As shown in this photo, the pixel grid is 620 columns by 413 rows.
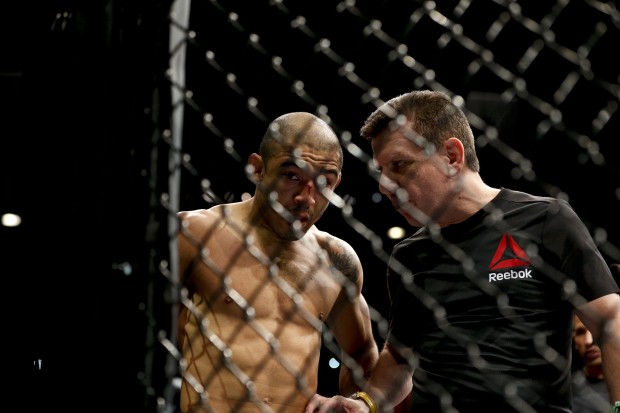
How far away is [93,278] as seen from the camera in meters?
1.14

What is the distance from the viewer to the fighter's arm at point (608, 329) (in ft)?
5.05

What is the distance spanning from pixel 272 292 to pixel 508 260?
2.53 ft

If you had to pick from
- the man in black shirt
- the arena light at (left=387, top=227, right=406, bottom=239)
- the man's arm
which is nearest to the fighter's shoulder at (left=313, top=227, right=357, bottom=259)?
the man's arm

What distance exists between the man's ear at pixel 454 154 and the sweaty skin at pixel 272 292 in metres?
0.35

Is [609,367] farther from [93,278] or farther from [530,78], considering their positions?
[530,78]

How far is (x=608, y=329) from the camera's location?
158cm

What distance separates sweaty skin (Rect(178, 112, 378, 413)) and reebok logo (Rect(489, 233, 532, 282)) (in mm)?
481

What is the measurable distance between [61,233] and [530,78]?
2.52m

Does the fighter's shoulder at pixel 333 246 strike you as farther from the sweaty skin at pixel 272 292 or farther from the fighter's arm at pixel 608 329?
the fighter's arm at pixel 608 329

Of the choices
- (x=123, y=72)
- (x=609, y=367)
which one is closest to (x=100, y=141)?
(x=123, y=72)

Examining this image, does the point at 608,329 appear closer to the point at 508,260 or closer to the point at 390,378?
the point at 508,260

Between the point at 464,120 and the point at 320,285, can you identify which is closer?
the point at 464,120

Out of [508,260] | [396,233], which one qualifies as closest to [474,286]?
[508,260]

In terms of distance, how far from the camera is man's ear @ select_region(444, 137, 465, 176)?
1838 mm
